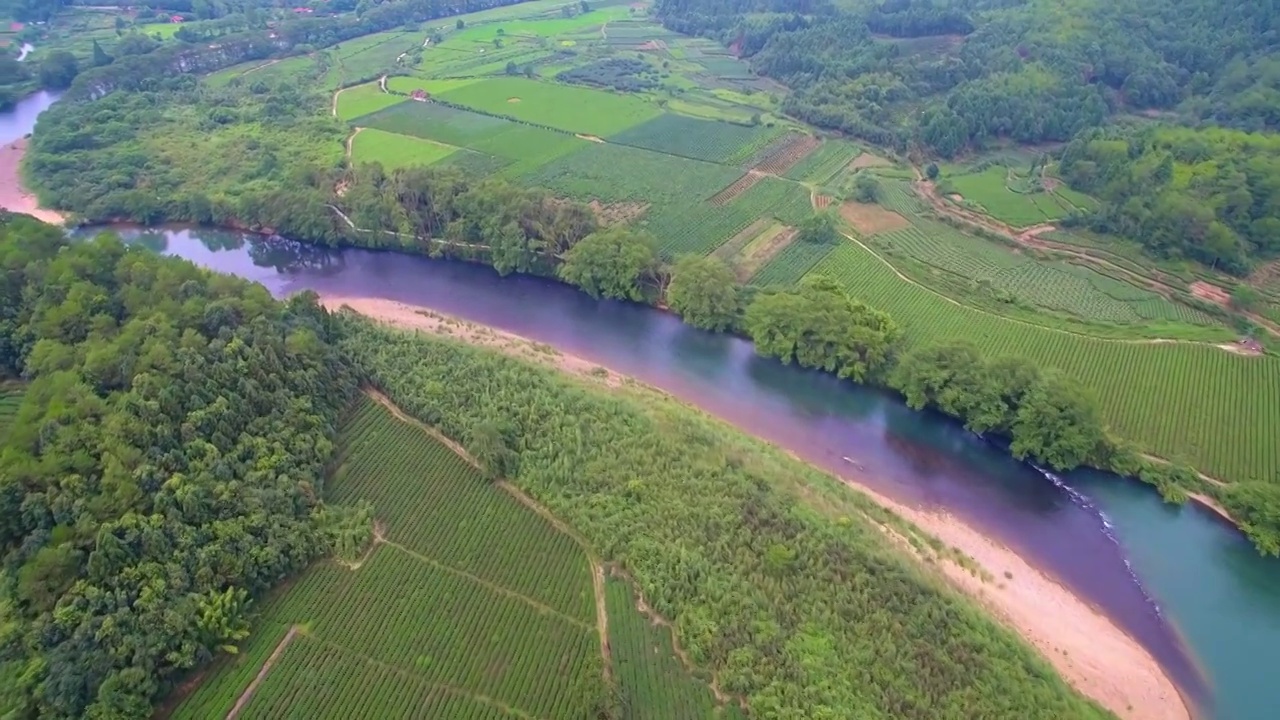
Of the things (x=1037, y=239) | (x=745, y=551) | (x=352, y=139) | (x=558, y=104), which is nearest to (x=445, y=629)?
(x=745, y=551)

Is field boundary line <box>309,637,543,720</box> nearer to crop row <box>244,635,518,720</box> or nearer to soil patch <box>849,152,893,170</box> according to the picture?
crop row <box>244,635,518,720</box>

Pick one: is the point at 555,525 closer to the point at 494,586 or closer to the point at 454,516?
the point at 494,586

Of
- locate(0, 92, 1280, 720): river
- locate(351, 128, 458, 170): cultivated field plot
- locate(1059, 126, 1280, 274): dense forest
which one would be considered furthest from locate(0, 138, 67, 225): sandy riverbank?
locate(1059, 126, 1280, 274): dense forest

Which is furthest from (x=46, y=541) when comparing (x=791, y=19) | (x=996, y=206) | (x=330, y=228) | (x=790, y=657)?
(x=791, y=19)

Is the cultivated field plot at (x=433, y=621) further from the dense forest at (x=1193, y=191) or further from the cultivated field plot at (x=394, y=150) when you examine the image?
the dense forest at (x=1193, y=191)

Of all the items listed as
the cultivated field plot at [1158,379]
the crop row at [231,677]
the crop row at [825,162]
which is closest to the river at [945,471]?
the cultivated field plot at [1158,379]

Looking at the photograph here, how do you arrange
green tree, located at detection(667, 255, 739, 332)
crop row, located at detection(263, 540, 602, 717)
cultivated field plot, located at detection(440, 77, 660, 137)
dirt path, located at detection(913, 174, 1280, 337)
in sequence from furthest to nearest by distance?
cultivated field plot, located at detection(440, 77, 660, 137), dirt path, located at detection(913, 174, 1280, 337), green tree, located at detection(667, 255, 739, 332), crop row, located at detection(263, 540, 602, 717)

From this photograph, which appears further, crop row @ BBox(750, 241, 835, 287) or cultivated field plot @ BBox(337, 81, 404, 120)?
cultivated field plot @ BBox(337, 81, 404, 120)

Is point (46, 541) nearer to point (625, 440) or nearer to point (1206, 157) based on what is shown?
point (625, 440)
